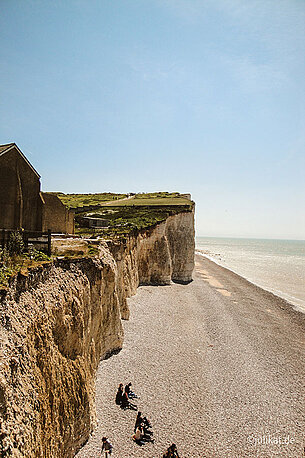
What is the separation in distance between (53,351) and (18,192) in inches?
385

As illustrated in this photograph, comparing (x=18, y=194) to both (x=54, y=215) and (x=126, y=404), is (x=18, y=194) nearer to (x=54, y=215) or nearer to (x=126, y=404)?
(x=54, y=215)

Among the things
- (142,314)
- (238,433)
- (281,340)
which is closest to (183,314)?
(142,314)

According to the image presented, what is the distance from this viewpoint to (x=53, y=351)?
10.8 meters

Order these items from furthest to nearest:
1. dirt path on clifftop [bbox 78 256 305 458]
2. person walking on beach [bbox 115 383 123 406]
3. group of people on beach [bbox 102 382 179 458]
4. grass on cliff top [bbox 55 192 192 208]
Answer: grass on cliff top [bbox 55 192 192 208], person walking on beach [bbox 115 383 123 406], dirt path on clifftop [bbox 78 256 305 458], group of people on beach [bbox 102 382 179 458]

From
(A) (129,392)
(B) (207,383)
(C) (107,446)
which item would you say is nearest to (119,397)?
A: (A) (129,392)

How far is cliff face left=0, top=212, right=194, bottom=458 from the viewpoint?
7.98 m

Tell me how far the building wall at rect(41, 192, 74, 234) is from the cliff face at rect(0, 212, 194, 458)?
287 inches

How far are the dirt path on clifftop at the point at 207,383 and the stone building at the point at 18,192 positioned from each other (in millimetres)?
10233

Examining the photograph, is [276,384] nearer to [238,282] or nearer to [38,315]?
[38,315]

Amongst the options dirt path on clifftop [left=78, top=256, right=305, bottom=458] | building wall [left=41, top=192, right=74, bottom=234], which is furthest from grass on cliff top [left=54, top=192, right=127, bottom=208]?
dirt path on clifftop [left=78, top=256, right=305, bottom=458]

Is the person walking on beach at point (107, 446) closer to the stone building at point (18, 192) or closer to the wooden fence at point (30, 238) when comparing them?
the wooden fence at point (30, 238)

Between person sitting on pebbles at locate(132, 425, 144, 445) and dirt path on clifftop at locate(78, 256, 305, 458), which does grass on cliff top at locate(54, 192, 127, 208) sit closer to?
dirt path on clifftop at locate(78, 256, 305, 458)

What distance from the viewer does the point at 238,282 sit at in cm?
5622

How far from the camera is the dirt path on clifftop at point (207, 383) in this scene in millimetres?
14359
